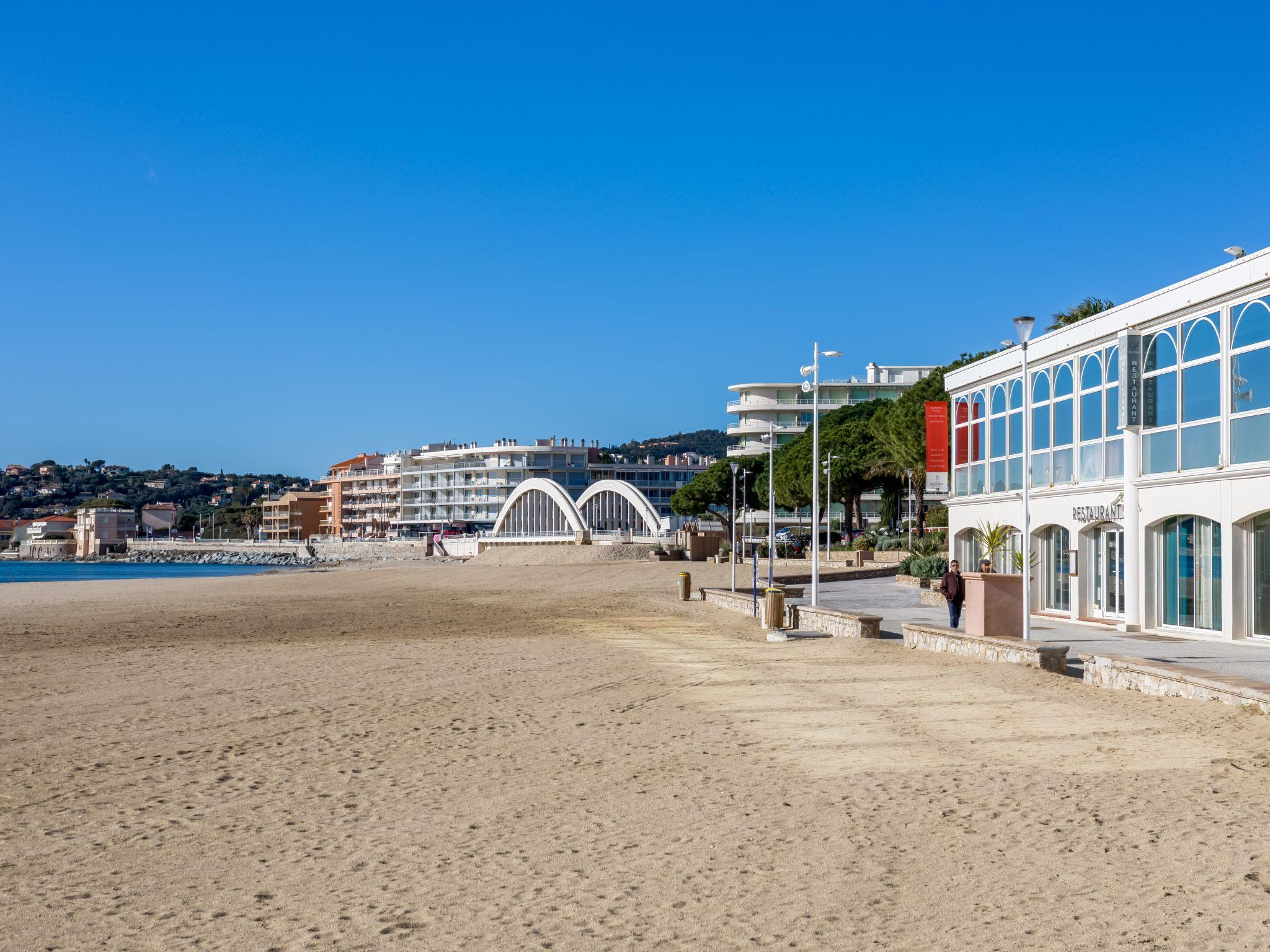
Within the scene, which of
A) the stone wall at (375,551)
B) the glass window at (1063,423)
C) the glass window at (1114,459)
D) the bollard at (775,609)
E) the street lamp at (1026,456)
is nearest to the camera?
the street lamp at (1026,456)

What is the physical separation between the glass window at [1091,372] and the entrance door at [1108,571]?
9.36ft

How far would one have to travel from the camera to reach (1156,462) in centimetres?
2269

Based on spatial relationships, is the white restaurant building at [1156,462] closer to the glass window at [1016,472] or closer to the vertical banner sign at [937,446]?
the glass window at [1016,472]

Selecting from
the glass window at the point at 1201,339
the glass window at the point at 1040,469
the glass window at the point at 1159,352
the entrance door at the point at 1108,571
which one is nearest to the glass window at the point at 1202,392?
the glass window at the point at 1201,339

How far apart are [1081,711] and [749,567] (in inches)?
1995

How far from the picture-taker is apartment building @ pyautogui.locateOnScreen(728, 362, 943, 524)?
11838 cm

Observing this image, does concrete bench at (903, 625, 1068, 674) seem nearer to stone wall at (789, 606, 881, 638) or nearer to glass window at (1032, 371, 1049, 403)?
stone wall at (789, 606, 881, 638)

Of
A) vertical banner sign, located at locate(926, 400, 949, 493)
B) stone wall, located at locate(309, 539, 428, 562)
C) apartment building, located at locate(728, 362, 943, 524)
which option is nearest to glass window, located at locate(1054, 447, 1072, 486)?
vertical banner sign, located at locate(926, 400, 949, 493)

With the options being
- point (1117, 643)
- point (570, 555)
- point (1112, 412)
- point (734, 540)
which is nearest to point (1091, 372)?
point (1112, 412)

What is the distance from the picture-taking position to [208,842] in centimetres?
802

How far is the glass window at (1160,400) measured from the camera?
22.3 metres

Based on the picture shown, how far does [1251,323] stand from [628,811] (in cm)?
1566

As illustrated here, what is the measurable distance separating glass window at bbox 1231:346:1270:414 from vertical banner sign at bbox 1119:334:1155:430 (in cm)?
252

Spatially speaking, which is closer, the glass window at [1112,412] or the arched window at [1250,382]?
the arched window at [1250,382]
